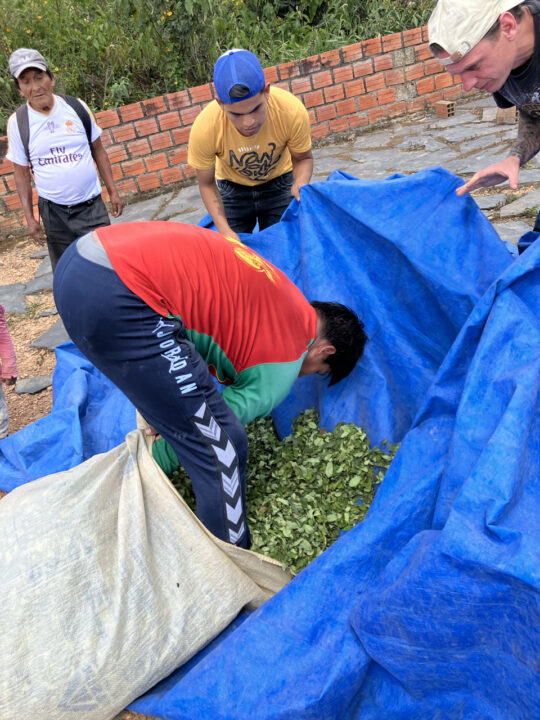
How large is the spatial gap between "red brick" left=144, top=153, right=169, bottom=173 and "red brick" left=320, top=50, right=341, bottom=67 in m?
1.80

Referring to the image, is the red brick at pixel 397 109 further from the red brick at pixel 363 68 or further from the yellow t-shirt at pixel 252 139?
the yellow t-shirt at pixel 252 139

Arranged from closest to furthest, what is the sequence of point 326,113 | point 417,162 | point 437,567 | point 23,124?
1. point 437,567
2. point 23,124
3. point 417,162
4. point 326,113

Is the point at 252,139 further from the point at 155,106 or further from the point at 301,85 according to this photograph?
the point at 301,85

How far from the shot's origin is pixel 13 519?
1830 millimetres

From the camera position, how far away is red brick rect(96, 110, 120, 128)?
5.82 metres

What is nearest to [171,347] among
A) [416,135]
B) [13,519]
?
[13,519]

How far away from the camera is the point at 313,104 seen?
627cm

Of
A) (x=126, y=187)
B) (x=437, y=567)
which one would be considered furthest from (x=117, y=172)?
(x=437, y=567)

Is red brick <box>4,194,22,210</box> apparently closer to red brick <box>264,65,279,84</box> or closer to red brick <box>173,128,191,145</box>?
red brick <box>173,128,191,145</box>

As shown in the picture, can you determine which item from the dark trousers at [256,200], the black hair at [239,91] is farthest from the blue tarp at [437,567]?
the dark trousers at [256,200]

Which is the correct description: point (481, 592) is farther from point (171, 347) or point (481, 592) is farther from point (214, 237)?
point (214, 237)

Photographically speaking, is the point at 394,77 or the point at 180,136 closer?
the point at 180,136

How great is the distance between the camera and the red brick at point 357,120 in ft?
21.2

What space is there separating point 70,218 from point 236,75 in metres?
1.60
